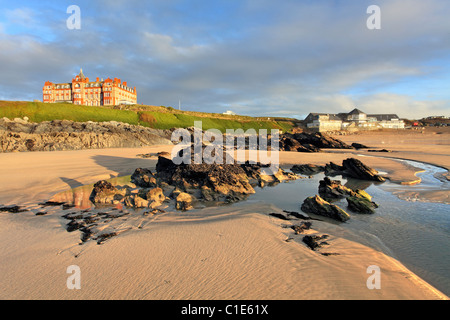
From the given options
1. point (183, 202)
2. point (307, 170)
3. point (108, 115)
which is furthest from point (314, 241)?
point (108, 115)

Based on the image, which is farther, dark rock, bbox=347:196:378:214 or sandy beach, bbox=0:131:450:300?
dark rock, bbox=347:196:378:214

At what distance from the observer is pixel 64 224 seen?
6160 millimetres

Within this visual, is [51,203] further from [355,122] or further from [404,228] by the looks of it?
[355,122]

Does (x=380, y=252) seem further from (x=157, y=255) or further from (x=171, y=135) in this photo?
(x=171, y=135)

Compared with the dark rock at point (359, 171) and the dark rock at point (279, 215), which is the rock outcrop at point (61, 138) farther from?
the dark rock at point (279, 215)

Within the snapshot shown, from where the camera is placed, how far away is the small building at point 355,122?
85062 millimetres

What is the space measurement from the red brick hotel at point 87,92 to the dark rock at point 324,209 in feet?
339

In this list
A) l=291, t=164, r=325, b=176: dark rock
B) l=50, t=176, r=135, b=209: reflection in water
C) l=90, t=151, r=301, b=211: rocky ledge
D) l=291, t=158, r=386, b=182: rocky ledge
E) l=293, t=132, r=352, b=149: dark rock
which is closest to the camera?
l=50, t=176, r=135, b=209: reflection in water

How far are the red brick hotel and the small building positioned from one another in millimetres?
78056

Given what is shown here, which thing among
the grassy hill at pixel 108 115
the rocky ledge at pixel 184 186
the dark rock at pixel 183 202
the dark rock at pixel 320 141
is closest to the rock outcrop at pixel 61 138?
the grassy hill at pixel 108 115

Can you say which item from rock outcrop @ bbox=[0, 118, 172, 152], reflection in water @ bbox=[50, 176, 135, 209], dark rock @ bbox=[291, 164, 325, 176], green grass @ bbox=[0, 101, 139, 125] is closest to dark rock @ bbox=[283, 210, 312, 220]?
reflection in water @ bbox=[50, 176, 135, 209]

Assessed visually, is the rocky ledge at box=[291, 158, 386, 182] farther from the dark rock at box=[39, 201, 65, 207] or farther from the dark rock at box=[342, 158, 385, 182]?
the dark rock at box=[39, 201, 65, 207]

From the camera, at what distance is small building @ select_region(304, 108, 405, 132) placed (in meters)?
85.1
